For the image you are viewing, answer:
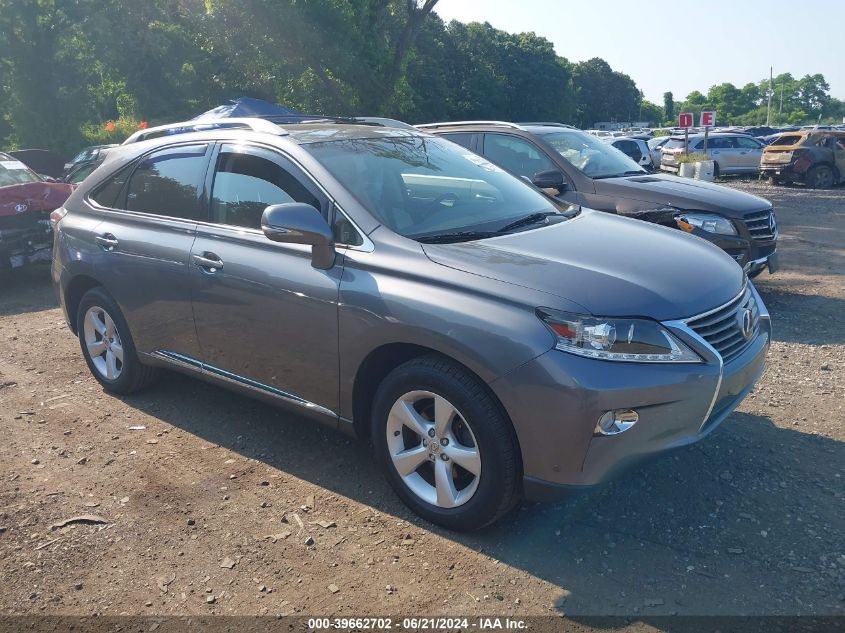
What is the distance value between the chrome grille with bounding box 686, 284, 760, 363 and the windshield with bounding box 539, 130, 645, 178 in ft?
13.2

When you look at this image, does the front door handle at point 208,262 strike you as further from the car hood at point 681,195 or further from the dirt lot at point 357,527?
the car hood at point 681,195

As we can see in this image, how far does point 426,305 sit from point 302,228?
0.73m

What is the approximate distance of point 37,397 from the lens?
558 centimetres

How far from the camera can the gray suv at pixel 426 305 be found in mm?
3166

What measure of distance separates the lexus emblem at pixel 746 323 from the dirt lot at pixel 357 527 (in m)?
0.77

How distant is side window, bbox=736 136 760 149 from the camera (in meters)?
25.6

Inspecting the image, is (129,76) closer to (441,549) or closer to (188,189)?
(188,189)

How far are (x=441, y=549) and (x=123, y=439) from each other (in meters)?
2.37

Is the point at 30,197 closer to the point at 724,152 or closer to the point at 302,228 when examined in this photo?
the point at 302,228

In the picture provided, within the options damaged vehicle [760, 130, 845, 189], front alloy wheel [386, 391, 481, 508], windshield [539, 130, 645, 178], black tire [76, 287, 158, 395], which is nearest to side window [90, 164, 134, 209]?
black tire [76, 287, 158, 395]

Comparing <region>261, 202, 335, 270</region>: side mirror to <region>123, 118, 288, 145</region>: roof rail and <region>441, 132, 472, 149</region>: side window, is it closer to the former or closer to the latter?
<region>123, 118, 288, 145</region>: roof rail

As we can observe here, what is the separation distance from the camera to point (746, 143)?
2564 centimetres

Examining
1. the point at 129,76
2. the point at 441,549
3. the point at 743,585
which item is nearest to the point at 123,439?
the point at 441,549

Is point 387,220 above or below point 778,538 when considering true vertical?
above
